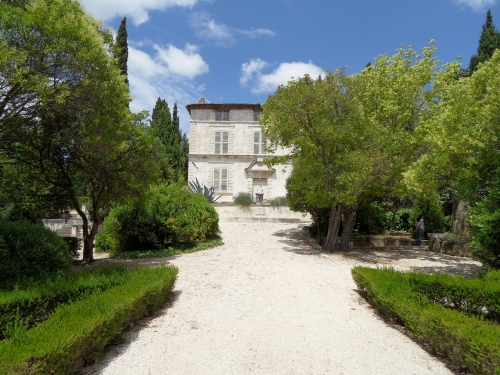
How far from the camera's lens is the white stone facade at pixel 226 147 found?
28.4m

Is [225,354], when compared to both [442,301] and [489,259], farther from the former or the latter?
[489,259]

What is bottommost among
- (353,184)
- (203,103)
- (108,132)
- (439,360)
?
(439,360)

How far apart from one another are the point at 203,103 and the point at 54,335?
27157mm

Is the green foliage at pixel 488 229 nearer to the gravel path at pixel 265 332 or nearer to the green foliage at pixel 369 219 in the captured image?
the gravel path at pixel 265 332

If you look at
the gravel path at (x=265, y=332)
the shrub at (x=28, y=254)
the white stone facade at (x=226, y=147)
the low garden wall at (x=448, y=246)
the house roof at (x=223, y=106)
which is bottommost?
the gravel path at (x=265, y=332)

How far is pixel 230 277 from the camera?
24.2ft

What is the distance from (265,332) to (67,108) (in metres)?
5.36

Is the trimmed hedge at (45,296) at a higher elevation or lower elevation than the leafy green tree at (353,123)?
lower

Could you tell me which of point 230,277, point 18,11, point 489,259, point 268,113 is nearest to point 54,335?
point 230,277

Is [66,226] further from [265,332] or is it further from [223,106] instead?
[223,106]

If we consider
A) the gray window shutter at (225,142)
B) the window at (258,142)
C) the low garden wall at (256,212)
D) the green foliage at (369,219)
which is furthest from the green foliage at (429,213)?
the gray window shutter at (225,142)

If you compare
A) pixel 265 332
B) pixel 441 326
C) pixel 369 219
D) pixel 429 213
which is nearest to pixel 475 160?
pixel 441 326

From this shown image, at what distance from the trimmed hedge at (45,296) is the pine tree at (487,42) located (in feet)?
96.0

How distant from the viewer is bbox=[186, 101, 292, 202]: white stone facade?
28.4 m
